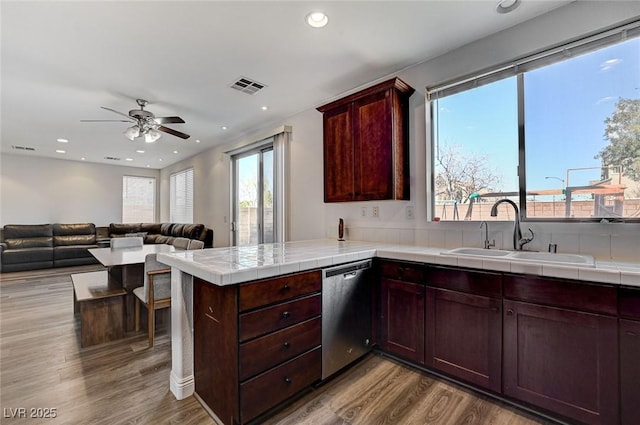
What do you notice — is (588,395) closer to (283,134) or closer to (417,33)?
(417,33)

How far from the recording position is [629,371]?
1.40m

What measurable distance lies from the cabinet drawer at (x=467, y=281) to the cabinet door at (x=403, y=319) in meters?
0.14

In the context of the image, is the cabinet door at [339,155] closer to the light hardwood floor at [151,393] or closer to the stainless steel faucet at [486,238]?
the stainless steel faucet at [486,238]

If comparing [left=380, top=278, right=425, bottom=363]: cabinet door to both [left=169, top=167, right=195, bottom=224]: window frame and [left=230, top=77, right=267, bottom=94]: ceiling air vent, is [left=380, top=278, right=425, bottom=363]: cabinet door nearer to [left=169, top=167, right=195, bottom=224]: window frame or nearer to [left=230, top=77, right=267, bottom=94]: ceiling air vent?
[left=230, top=77, right=267, bottom=94]: ceiling air vent

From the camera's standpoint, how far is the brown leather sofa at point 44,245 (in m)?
6.03

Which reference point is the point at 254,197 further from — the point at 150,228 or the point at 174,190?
the point at 150,228

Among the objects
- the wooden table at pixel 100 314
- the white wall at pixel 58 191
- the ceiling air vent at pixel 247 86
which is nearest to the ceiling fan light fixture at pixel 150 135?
the ceiling air vent at pixel 247 86

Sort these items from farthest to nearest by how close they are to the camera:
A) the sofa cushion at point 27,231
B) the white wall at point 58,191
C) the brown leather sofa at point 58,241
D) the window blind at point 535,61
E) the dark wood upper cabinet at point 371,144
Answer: the white wall at point 58,191 → the sofa cushion at point 27,231 → the brown leather sofa at point 58,241 → the dark wood upper cabinet at point 371,144 → the window blind at point 535,61

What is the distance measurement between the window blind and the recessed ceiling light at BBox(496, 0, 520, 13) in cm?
37

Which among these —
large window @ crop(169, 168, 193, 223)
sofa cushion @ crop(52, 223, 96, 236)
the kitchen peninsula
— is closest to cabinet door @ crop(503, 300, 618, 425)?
the kitchen peninsula

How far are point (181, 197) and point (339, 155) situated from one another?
6.12 metres

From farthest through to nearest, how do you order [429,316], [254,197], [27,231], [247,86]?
1. [27,231]
2. [254,197]
3. [247,86]
4. [429,316]

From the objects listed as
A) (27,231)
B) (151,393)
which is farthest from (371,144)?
(27,231)

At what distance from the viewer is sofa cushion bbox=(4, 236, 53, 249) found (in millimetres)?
6172
